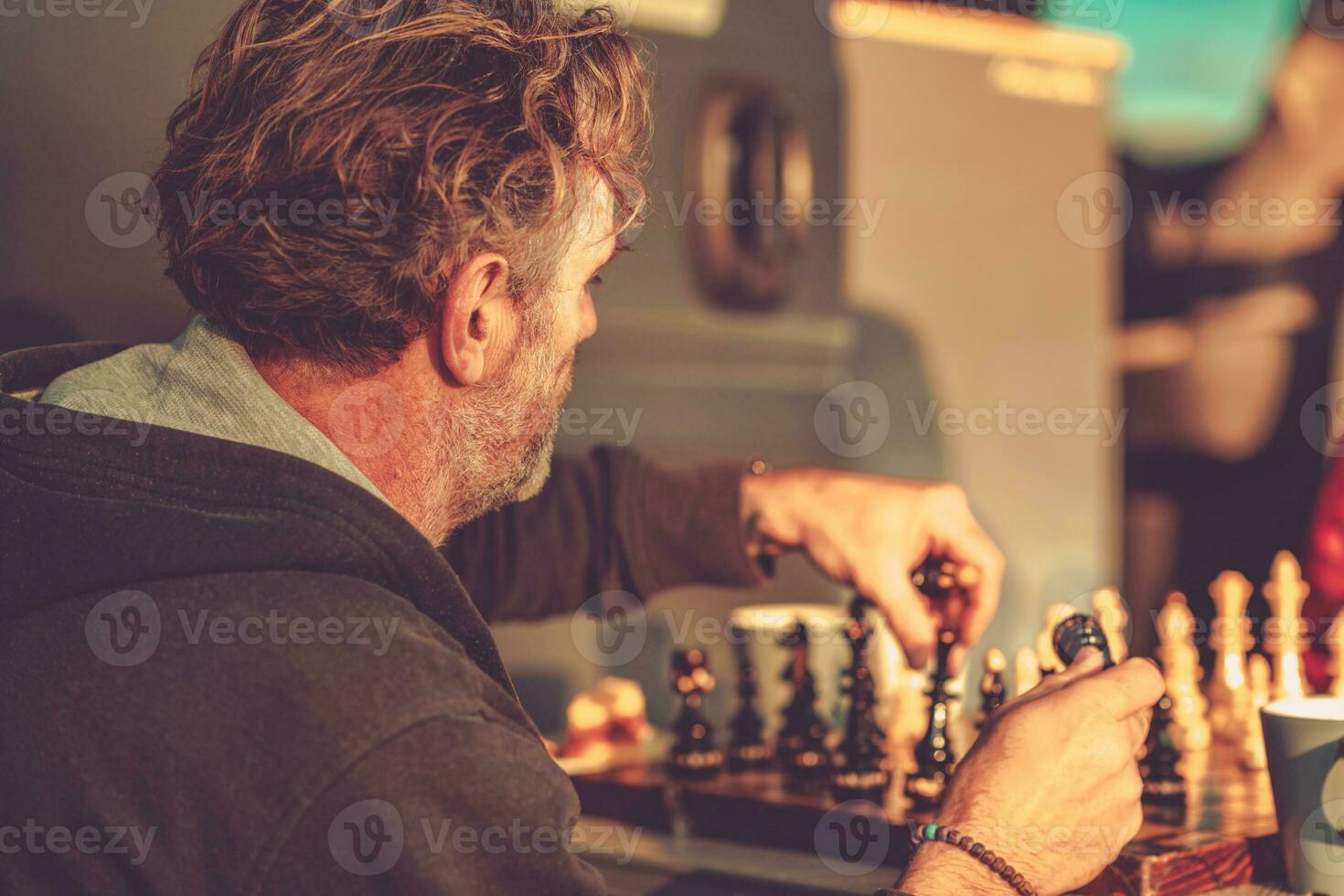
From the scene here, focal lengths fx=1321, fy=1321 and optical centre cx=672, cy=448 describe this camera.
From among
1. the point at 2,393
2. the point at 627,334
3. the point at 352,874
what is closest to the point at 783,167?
the point at 627,334

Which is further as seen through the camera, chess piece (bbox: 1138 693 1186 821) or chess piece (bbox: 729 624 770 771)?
chess piece (bbox: 729 624 770 771)

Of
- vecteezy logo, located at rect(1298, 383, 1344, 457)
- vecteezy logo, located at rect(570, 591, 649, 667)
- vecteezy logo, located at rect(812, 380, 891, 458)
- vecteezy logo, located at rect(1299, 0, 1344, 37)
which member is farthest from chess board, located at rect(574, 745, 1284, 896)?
vecteezy logo, located at rect(1299, 0, 1344, 37)

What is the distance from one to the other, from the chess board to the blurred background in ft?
1.34

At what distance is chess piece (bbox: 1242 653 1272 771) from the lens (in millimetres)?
1350

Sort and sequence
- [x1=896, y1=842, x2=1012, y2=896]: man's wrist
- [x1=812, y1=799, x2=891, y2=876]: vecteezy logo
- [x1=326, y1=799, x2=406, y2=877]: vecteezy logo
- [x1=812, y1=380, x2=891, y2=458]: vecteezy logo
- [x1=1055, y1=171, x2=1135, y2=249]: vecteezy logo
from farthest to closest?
[x1=1055, y1=171, x2=1135, y2=249]: vecteezy logo < [x1=812, y1=380, x2=891, y2=458]: vecteezy logo < [x1=812, y1=799, x2=891, y2=876]: vecteezy logo < [x1=896, y1=842, x2=1012, y2=896]: man's wrist < [x1=326, y1=799, x2=406, y2=877]: vecteezy logo

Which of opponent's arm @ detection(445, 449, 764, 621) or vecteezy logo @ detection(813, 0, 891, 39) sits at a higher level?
vecteezy logo @ detection(813, 0, 891, 39)

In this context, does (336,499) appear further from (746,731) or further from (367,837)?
(746,731)

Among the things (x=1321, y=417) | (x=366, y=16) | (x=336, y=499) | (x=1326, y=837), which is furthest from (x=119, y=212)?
(x=1321, y=417)

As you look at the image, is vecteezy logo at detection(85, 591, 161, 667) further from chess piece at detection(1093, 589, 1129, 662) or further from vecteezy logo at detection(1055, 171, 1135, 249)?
vecteezy logo at detection(1055, 171, 1135, 249)

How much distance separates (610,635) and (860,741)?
953 millimetres

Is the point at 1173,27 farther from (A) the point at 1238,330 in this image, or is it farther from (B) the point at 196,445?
(B) the point at 196,445

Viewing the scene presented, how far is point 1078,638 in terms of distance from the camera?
1.10 m

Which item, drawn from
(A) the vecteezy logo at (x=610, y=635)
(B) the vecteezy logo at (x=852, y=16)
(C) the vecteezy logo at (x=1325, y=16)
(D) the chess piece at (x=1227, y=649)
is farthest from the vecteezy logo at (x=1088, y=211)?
(D) the chess piece at (x=1227, y=649)

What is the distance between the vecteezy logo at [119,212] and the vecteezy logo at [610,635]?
91 centimetres
